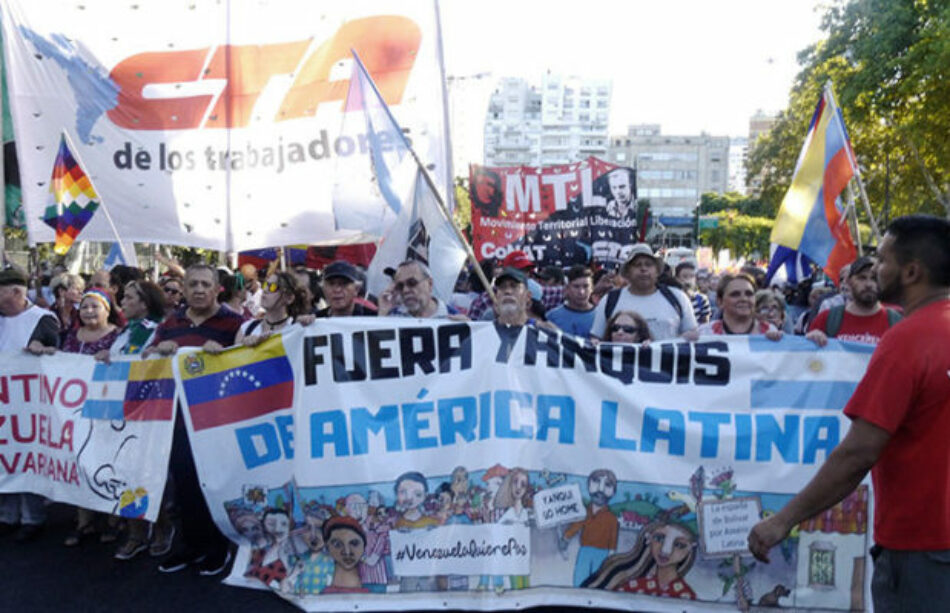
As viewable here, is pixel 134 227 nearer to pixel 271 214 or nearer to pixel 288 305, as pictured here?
pixel 271 214

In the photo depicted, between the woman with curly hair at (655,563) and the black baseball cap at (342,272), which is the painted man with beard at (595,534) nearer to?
the woman with curly hair at (655,563)

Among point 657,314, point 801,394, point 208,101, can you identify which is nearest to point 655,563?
point 801,394

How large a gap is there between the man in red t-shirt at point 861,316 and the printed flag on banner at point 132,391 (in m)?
3.76

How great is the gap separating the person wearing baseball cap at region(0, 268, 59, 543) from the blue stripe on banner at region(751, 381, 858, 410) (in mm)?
4151

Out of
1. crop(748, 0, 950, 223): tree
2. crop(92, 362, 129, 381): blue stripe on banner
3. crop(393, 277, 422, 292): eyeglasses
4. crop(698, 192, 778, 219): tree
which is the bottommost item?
crop(698, 192, 778, 219): tree

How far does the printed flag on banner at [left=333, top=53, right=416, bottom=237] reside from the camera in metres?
4.62

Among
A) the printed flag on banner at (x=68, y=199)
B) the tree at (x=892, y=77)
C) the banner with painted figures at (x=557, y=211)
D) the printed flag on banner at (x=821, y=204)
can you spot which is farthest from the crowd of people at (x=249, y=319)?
the tree at (x=892, y=77)

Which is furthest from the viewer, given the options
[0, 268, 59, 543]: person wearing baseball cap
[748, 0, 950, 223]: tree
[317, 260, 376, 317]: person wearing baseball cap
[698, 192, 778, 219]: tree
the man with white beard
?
[698, 192, 778, 219]: tree

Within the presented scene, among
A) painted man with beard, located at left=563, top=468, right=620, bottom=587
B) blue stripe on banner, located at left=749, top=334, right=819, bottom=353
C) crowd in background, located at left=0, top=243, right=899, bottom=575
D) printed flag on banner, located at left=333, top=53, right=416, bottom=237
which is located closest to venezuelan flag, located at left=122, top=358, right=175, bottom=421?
crowd in background, located at left=0, top=243, right=899, bottom=575

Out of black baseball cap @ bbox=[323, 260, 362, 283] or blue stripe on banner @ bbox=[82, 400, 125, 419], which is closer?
blue stripe on banner @ bbox=[82, 400, 125, 419]

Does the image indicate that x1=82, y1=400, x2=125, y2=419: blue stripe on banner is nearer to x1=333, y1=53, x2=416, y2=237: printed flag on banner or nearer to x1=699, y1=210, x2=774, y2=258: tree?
x1=333, y1=53, x2=416, y2=237: printed flag on banner

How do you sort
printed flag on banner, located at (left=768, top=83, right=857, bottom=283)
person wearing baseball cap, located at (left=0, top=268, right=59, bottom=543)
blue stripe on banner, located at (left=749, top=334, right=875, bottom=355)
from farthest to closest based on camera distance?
printed flag on banner, located at (left=768, top=83, right=857, bottom=283)
person wearing baseball cap, located at (left=0, top=268, right=59, bottom=543)
blue stripe on banner, located at (left=749, top=334, right=875, bottom=355)

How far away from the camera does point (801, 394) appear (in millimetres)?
3816

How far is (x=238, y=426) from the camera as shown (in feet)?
13.9
